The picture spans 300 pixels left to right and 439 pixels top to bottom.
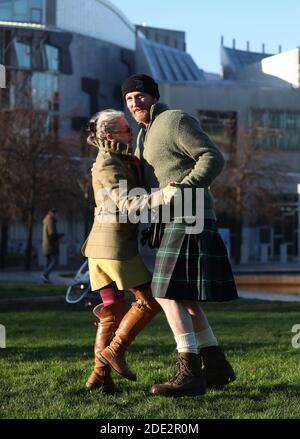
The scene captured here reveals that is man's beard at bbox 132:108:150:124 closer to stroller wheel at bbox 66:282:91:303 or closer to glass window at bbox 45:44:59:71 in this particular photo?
stroller wheel at bbox 66:282:91:303

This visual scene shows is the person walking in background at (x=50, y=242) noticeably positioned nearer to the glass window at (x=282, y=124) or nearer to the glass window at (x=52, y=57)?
the glass window at (x=282, y=124)

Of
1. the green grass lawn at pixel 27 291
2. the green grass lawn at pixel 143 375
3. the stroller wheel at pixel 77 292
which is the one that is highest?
the green grass lawn at pixel 143 375

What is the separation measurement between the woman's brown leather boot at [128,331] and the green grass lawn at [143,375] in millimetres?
180

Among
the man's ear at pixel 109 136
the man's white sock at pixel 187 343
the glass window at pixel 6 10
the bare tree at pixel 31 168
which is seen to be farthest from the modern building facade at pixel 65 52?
the man's white sock at pixel 187 343

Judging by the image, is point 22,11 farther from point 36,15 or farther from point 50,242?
point 50,242

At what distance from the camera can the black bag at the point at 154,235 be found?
520 cm

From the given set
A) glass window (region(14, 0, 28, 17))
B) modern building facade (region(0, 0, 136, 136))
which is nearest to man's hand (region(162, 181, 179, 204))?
modern building facade (region(0, 0, 136, 136))

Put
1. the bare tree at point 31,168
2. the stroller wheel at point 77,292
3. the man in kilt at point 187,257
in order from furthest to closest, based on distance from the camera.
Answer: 1. the bare tree at point 31,168
2. the stroller wheel at point 77,292
3. the man in kilt at point 187,257

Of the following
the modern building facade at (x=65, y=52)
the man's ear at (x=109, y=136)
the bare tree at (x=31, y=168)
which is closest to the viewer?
the man's ear at (x=109, y=136)

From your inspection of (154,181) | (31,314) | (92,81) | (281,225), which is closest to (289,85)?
(281,225)

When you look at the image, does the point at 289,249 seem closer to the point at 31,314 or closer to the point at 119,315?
the point at 31,314

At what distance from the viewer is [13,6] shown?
193 feet

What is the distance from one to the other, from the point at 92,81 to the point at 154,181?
181 ft

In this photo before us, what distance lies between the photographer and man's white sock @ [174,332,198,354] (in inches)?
198
